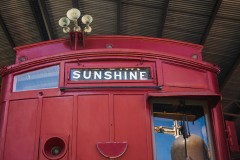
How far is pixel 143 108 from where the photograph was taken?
386cm

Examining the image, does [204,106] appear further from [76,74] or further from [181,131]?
[76,74]

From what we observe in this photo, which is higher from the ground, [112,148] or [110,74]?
[110,74]

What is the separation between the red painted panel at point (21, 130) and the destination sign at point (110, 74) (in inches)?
22.2

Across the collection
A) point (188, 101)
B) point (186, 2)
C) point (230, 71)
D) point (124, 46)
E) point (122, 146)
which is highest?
point (186, 2)

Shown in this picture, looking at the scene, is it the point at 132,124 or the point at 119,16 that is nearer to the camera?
the point at 132,124

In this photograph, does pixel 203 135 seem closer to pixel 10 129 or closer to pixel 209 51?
pixel 10 129

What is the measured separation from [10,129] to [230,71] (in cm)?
898

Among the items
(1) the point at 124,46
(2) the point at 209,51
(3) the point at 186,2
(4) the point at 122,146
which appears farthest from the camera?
(2) the point at 209,51

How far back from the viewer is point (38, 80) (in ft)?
13.7

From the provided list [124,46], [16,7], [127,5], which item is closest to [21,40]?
[16,7]

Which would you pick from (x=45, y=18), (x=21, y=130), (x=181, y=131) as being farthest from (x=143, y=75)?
(x=45, y=18)

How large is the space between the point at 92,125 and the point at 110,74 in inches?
25.6

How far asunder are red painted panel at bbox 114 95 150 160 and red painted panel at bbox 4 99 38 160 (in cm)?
93

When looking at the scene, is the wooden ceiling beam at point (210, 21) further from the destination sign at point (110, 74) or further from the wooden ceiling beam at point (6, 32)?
the wooden ceiling beam at point (6, 32)
